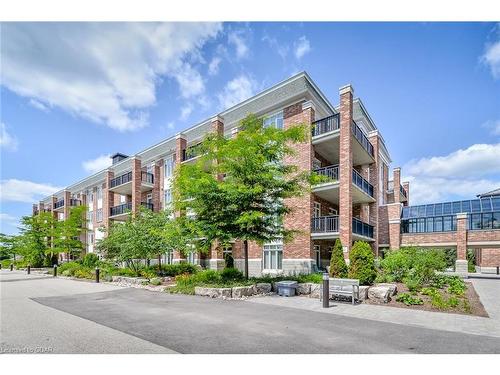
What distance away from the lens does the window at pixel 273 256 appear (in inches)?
811

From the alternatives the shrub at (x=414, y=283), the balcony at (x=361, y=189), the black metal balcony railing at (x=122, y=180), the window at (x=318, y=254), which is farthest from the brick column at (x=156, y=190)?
the shrub at (x=414, y=283)

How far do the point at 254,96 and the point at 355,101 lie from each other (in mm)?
7701

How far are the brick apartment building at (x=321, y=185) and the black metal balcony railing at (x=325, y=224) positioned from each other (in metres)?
0.06

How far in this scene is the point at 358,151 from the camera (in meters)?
21.3

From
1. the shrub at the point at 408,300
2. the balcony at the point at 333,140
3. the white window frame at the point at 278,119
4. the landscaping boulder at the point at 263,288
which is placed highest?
the white window frame at the point at 278,119

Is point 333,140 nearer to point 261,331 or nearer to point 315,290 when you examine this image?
point 315,290

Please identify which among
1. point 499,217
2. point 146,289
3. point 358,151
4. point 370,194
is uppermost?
point 358,151

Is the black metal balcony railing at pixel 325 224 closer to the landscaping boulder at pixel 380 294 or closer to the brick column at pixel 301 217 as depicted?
the brick column at pixel 301 217

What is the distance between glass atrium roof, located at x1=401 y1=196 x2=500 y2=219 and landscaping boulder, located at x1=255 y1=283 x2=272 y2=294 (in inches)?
916

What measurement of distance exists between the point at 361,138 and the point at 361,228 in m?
6.15

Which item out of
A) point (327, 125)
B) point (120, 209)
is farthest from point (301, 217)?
point (120, 209)

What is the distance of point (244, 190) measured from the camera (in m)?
13.1

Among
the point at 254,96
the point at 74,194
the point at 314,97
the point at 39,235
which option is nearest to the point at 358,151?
the point at 314,97

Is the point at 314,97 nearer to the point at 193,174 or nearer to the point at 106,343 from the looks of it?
the point at 193,174
